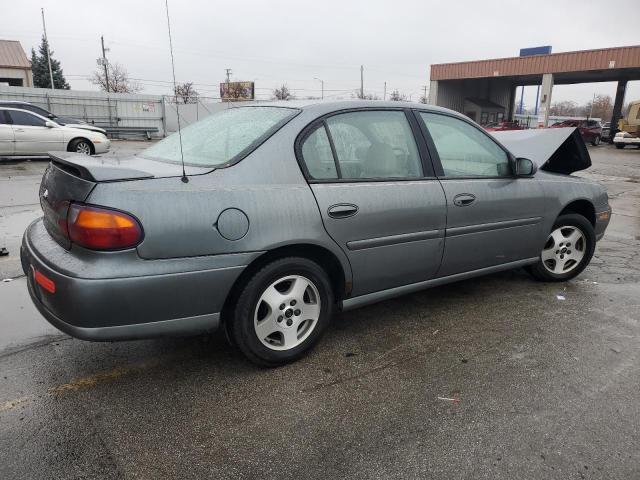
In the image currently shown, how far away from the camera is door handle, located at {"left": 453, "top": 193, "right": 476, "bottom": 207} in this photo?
3.53 meters

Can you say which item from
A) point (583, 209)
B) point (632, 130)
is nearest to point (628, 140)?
point (632, 130)

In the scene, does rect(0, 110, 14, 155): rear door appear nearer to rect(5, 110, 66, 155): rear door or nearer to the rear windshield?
rect(5, 110, 66, 155): rear door

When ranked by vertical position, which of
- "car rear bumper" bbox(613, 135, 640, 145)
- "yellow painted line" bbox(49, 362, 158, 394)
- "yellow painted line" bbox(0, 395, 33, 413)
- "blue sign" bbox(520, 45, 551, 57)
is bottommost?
"yellow painted line" bbox(49, 362, 158, 394)

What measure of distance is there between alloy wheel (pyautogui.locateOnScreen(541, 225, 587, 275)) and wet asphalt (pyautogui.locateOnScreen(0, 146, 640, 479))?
0.62 metres

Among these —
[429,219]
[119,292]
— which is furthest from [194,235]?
[429,219]

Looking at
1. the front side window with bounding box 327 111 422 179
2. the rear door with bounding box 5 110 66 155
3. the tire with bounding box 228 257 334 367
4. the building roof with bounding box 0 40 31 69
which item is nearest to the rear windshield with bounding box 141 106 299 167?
the front side window with bounding box 327 111 422 179

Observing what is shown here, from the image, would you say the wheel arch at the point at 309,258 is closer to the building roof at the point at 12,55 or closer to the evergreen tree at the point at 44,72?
the building roof at the point at 12,55

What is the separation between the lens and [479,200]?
367cm

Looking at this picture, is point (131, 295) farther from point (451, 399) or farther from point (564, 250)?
point (564, 250)

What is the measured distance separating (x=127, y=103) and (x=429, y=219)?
28541mm

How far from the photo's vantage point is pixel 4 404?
2.55 m

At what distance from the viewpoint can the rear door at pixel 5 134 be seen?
13.1 metres

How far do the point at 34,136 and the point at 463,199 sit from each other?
44.5ft

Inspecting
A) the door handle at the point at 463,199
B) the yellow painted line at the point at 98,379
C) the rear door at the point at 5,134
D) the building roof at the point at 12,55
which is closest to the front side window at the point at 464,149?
the door handle at the point at 463,199
